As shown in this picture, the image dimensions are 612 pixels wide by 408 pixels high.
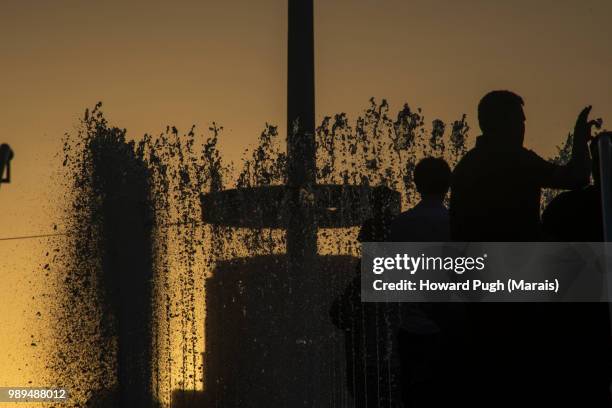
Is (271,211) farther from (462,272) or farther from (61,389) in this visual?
(462,272)

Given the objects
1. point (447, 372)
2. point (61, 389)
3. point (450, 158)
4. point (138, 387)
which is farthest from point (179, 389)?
point (447, 372)

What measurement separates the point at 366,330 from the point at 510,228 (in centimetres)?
143

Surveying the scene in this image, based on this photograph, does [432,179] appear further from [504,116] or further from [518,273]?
[518,273]

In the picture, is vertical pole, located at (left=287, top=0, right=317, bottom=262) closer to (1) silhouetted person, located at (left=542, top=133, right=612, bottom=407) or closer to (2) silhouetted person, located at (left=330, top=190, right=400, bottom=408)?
(2) silhouetted person, located at (left=330, top=190, right=400, bottom=408)

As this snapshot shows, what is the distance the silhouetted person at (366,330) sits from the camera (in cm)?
604

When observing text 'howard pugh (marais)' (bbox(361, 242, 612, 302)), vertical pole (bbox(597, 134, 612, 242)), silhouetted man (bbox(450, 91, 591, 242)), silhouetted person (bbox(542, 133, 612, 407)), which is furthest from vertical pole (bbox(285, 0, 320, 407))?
vertical pole (bbox(597, 134, 612, 242))

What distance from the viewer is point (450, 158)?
12.3m

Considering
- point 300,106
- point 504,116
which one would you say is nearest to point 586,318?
point 504,116

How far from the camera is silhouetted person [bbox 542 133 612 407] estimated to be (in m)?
4.78

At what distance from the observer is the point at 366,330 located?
20.3 ft

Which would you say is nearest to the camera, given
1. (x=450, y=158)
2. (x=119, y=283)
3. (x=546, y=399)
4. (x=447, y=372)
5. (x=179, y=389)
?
(x=546, y=399)

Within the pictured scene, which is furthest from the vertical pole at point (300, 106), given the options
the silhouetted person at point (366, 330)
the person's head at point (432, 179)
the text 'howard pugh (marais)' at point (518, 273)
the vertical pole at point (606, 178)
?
the vertical pole at point (606, 178)

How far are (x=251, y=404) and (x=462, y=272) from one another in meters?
9.82

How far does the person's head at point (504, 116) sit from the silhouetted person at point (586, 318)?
1.33 feet
